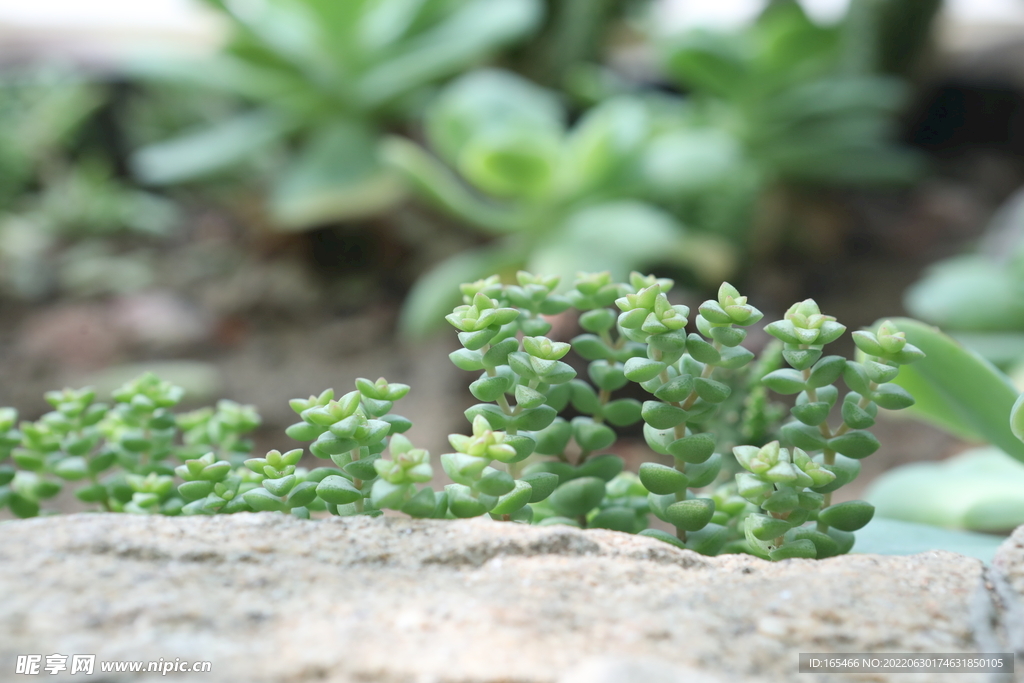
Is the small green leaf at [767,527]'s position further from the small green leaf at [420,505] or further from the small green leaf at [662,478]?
the small green leaf at [420,505]

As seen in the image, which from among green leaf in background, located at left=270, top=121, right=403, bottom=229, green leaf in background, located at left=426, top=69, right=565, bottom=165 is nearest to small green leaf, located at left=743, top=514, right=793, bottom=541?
green leaf in background, located at left=426, top=69, right=565, bottom=165

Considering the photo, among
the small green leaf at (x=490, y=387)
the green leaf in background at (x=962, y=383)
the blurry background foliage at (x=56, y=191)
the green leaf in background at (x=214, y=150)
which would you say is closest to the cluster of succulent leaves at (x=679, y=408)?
the small green leaf at (x=490, y=387)

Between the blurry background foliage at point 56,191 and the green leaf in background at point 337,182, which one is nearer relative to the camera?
the green leaf in background at point 337,182

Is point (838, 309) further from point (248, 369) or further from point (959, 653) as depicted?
point (959, 653)

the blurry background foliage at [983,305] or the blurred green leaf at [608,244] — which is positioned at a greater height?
the blurred green leaf at [608,244]

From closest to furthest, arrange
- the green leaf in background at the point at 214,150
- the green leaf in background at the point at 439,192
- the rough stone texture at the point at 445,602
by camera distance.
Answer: the rough stone texture at the point at 445,602 < the green leaf in background at the point at 439,192 < the green leaf in background at the point at 214,150
